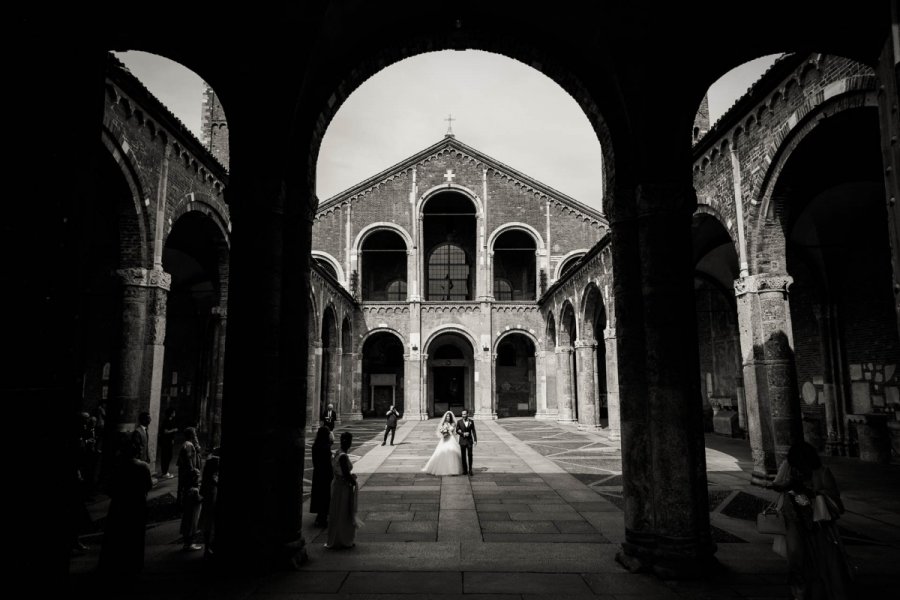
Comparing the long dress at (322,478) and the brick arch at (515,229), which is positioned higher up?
the brick arch at (515,229)

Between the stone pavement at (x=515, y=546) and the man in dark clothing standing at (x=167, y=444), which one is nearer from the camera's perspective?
the stone pavement at (x=515, y=546)

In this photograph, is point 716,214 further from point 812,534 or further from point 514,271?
point 514,271

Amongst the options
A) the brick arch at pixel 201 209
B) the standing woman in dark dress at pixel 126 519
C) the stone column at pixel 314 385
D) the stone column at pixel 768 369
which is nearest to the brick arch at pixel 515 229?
the stone column at pixel 314 385

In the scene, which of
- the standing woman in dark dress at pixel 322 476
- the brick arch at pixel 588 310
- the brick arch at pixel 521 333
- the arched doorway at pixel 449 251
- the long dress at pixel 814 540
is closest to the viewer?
the long dress at pixel 814 540

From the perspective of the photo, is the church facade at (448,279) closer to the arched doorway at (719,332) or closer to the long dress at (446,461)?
the arched doorway at (719,332)

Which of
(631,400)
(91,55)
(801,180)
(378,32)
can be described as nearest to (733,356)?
(801,180)

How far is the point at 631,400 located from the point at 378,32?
4698mm

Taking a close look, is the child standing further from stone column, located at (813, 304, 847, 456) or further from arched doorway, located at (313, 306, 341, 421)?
arched doorway, located at (313, 306, 341, 421)

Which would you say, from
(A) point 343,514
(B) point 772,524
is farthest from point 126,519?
(B) point 772,524

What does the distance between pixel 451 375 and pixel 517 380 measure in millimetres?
3900

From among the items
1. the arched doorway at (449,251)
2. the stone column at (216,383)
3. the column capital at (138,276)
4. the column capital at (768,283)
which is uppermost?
the arched doorway at (449,251)

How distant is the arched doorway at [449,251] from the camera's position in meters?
32.3

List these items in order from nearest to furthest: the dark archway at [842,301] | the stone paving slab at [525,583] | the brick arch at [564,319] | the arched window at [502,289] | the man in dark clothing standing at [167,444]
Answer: the stone paving slab at [525,583]
the man in dark clothing standing at [167,444]
the dark archway at [842,301]
the brick arch at [564,319]
the arched window at [502,289]

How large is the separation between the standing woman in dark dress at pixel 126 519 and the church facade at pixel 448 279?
21.0 m
